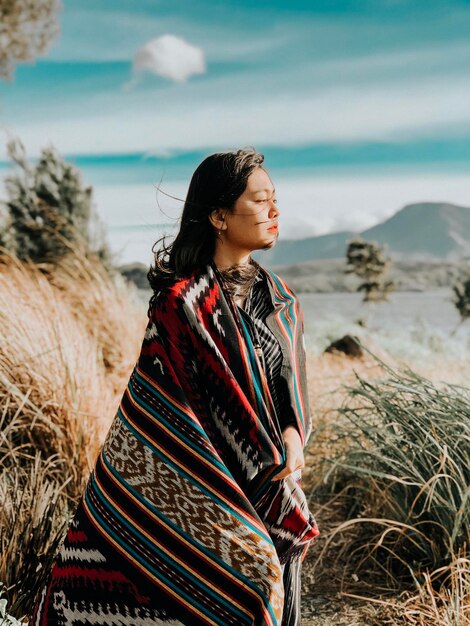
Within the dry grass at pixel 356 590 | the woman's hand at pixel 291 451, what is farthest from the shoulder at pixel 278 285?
the dry grass at pixel 356 590

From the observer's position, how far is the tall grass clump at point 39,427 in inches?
100

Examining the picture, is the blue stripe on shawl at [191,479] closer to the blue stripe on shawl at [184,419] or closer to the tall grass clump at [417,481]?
the blue stripe on shawl at [184,419]

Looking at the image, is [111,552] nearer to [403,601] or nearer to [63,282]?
[403,601]

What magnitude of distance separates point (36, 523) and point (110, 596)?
0.78 metres

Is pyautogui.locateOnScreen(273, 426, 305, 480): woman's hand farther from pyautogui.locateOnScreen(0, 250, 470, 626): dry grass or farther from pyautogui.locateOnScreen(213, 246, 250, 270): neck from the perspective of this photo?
pyautogui.locateOnScreen(0, 250, 470, 626): dry grass

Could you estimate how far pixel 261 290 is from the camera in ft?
7.20

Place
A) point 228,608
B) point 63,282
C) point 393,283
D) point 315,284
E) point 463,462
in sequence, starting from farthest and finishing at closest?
point 315,284 → point 393,283 → point 63,282 → point 463,462 → point 228,608

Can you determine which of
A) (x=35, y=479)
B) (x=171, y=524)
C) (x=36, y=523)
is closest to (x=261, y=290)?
(x=171, y=524)

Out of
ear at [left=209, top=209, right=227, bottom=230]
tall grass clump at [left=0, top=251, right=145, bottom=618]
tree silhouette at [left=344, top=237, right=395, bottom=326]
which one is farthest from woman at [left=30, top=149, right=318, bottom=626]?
tree silhouette at [left=344, top=237, right=395, bottom=326]

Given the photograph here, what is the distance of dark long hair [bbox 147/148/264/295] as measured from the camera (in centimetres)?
207

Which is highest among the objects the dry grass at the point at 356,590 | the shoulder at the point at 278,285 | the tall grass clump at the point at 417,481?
the shoulder at the point at 278,285

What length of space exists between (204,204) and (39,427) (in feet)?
6.25

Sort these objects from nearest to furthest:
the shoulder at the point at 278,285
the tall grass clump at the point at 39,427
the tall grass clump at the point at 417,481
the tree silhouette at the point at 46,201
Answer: the shoulder at the point at 278,285
the tall grass clump at the point at 39,427
the tall grass clump at the point at 417,481
the tree silhouette at the point at 46,201

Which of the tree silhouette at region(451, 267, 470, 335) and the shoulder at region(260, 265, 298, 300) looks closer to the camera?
the shoulder at region(260, 265, 298, 300)
